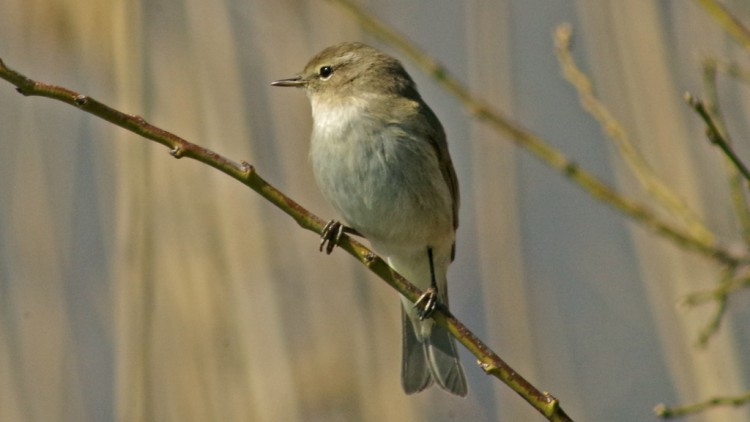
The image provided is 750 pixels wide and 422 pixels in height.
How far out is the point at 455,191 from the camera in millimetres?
3141

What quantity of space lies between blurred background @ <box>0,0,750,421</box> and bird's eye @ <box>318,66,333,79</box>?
0.24ft

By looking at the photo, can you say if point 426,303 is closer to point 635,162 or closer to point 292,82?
point 635,162

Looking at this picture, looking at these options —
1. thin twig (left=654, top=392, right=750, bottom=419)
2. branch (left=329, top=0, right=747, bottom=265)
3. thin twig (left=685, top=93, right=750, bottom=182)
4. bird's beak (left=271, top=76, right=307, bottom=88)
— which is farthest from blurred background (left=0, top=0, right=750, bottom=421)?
thin twig (left=685, top=93, right=750, bottom=182)

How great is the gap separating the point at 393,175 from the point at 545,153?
521mm

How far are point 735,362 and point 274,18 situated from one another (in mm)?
1691

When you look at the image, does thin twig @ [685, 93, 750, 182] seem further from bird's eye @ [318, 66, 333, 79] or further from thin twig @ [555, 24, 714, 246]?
bird's eye @ [318, 66, 333, 79]

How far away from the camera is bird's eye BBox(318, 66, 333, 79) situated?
3201 mm

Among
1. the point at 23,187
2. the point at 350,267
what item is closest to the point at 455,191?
the point at 350,267

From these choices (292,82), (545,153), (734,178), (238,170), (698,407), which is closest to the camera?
(238,170)

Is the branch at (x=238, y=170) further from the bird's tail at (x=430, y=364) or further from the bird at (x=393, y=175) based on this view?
the bird's tail at (x=430, y=364)

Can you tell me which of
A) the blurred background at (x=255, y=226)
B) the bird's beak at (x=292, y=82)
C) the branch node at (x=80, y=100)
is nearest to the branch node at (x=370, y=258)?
the branch node at (x=80, y=100)

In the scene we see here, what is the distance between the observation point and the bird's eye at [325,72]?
3.20 m

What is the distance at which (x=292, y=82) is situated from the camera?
3154 mm

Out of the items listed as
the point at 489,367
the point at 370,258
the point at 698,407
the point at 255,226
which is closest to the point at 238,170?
the point at 370,258
